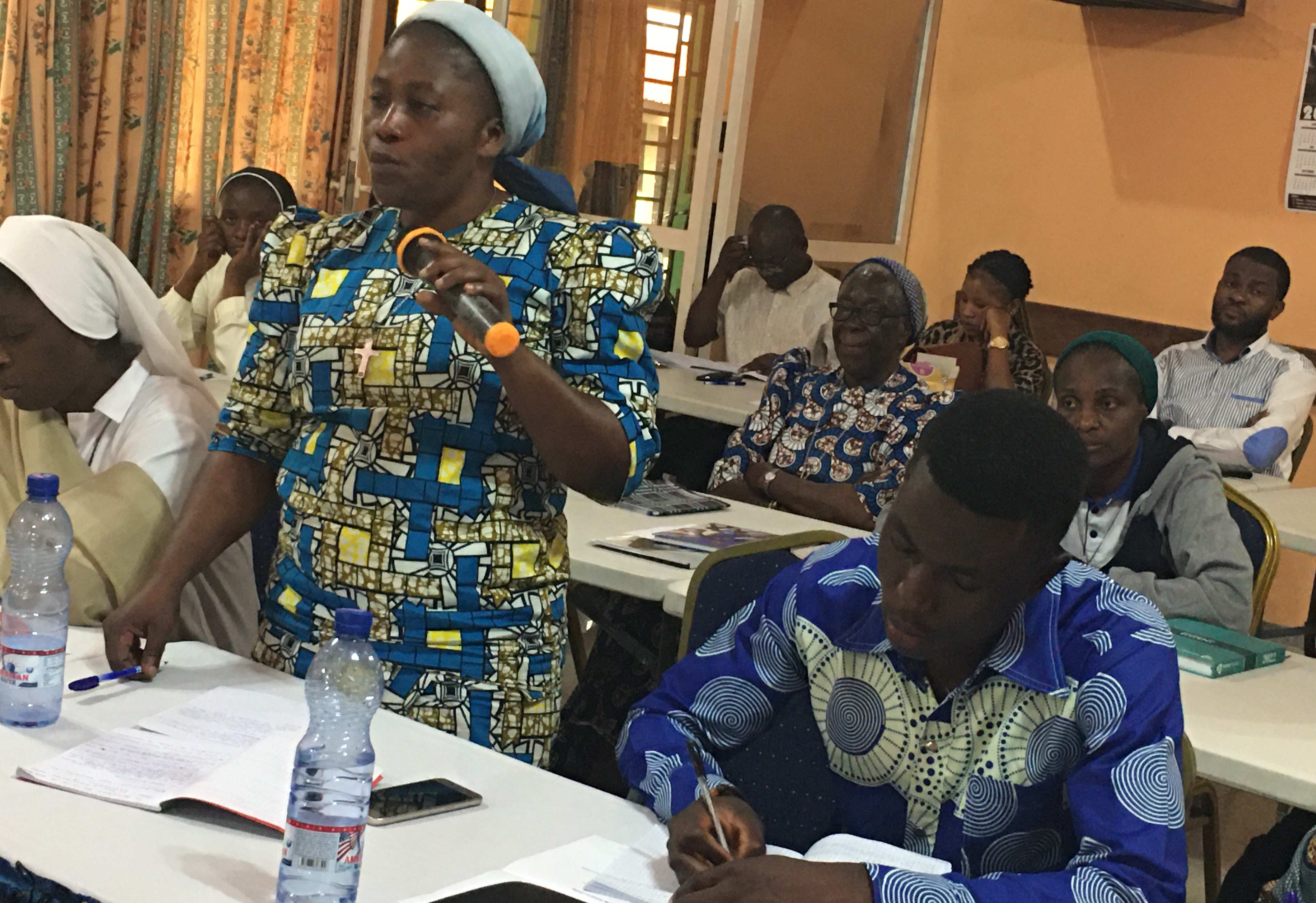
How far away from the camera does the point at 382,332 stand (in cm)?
181

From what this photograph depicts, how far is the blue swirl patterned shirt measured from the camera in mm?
1410

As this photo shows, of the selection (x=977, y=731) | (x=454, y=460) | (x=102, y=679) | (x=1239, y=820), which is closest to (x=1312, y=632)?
(x=1239, y=820)

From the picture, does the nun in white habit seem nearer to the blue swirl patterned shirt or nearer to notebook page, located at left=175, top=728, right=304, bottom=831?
notebook page, located at left=175, top=728, right=304, bottom=831

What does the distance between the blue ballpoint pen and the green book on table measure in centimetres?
167

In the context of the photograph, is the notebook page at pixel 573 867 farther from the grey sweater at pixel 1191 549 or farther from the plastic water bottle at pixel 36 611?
the grey sweater at pixel 1191 549

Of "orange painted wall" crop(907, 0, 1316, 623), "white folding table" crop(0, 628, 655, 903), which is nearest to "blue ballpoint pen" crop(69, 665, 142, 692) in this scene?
"white folding table" crop(0, 628, 655, 903)

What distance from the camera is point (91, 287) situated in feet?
7.33

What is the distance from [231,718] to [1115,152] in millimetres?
5943

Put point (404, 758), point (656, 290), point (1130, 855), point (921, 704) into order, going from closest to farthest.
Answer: point (1130, 855)
point (921, 704)
point (404, 758)
point (656, 290)

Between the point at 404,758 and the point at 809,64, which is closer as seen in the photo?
the point at 404,758

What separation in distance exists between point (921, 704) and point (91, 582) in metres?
1.18

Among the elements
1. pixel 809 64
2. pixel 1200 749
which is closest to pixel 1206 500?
pixel 1200 749

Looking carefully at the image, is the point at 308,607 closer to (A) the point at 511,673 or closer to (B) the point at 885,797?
(A) the point at 511,673

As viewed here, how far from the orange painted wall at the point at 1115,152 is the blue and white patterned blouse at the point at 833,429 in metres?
2.84
